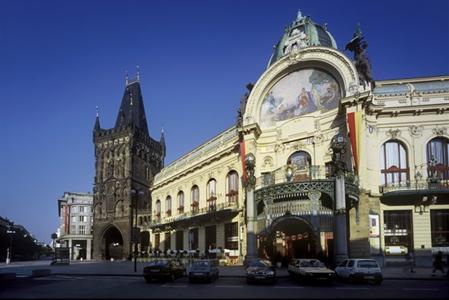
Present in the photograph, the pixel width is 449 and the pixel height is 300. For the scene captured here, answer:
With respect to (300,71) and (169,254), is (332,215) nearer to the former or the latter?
(300,71)

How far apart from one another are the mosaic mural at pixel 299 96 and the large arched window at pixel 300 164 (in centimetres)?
347

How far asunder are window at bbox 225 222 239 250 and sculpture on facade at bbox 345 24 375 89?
17594 mm

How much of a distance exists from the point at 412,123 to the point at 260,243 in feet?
49.1

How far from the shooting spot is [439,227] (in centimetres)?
3462

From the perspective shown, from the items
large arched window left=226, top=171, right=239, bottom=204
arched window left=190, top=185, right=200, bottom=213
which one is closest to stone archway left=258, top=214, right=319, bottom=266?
large arched window left=226, top=171, right=239, bottom=204

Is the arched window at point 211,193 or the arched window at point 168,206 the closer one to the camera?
the arched window at point 211,193

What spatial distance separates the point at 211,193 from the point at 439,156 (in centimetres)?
2323

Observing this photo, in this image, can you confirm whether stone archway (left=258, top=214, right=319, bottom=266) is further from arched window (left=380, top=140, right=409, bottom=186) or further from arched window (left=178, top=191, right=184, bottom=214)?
arched window (left=178, top=191, right=184, bottom=214)

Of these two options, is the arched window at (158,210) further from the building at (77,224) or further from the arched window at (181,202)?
the building at (77,224)

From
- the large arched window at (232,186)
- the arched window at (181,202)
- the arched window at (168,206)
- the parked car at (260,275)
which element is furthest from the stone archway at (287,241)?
the arched window at (168,206)

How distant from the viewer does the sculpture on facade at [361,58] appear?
121ft

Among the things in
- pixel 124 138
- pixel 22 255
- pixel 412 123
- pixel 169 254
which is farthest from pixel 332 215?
pixel 22 255

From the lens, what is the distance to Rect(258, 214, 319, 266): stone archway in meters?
36.1

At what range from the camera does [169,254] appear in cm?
4850
